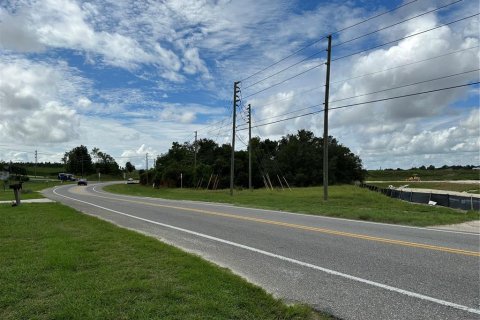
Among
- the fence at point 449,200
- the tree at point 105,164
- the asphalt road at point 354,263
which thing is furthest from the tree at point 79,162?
the asphalt road at point 354,263

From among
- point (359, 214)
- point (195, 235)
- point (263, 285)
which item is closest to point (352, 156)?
point (359, 214)

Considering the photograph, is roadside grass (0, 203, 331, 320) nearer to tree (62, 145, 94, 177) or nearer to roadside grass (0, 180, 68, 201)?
roadside grass (0, 180, 68, 201)

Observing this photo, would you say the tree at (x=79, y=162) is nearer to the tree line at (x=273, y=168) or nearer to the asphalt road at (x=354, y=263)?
the tree line at (x=273, y=168)

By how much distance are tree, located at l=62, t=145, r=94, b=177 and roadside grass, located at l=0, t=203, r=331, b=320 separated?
479ft

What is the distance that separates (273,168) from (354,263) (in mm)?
56163

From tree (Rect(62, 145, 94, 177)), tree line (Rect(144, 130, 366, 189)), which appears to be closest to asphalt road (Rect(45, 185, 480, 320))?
tree line (Rect(144, 130, 366, 189))

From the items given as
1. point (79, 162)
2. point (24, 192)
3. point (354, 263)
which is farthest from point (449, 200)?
point (79, 162)

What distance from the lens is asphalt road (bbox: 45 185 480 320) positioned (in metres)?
5.13

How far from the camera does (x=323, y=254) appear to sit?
8.12m

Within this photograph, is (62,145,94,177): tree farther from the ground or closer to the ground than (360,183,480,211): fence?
farther from the ground

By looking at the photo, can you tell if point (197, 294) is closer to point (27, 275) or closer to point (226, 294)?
point (226, 294)

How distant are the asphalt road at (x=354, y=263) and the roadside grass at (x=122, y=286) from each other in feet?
2.13

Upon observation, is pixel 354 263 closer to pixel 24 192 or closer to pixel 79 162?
pixel 24 192

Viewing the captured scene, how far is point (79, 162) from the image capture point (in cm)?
14600
